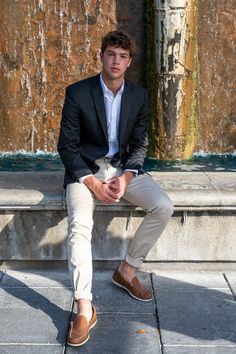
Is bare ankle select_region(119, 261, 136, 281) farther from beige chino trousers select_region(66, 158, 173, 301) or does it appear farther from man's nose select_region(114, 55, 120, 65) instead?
man's nose select_region(114, 55, 120, 65)

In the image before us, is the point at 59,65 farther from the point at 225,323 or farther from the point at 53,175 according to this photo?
the point at 225,323

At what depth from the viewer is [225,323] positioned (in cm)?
387

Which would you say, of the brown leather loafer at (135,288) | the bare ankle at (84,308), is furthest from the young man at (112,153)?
the bare ankle at (84,308)

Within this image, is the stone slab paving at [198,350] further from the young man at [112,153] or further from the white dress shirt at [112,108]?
the white dress shirt at [112,108]

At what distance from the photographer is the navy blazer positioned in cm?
414

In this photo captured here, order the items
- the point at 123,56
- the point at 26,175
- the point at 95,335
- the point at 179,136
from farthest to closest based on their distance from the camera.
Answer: the point at 179,136, the point at 26,175, the point at 123,56, the point at 95,335

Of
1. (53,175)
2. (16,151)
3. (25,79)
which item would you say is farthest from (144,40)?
(53,175)

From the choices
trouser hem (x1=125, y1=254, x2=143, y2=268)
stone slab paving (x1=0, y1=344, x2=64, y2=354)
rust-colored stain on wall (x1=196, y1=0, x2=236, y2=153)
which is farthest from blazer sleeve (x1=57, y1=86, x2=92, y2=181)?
rust-colored stain on wall (x1=196, y1=0, x2=236, y2=153)

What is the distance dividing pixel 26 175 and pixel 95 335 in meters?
1.69

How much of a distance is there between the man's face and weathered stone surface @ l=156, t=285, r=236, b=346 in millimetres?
1460

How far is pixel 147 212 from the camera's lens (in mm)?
4172

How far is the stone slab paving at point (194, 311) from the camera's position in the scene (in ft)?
12.0

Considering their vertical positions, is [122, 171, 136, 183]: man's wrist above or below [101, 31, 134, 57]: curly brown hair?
below

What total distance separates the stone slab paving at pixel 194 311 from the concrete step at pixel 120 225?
0.64ft
